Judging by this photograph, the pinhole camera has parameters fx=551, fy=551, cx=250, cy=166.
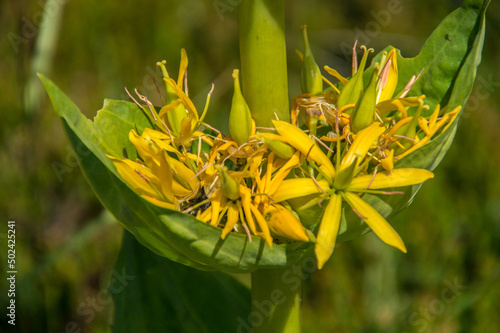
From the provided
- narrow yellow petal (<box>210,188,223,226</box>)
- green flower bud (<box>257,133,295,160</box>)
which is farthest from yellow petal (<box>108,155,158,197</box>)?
green flower bud (<box>257,133,295,160</box>)

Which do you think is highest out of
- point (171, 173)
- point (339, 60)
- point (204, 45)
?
point (204, 45)

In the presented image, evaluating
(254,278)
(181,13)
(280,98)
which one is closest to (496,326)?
(254,278)

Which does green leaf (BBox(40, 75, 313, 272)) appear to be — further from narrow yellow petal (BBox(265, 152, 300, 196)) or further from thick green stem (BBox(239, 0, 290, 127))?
thick green stem (BBox(239, 0, 290, 127))

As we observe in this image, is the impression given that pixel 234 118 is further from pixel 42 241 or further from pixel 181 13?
pixel 181 13

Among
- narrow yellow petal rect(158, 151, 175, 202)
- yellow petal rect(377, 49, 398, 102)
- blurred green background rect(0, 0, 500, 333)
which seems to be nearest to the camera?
narrow yellow petal rect(158, 151, 175, 202)

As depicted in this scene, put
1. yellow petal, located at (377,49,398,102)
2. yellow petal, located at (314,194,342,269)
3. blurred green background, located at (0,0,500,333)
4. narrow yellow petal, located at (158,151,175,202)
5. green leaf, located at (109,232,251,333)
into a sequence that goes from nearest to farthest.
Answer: yellow petal, located at (314,194,342,269)
narrow yellow petal, located at (158,151,175,202)
yellow petal, located at (377,49,398,102)
green leaf, located at (109,232,251,333)
blurred green background, located at (0,0,500,333)

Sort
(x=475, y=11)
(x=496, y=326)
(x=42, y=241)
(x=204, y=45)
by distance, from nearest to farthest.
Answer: (x=475, y=11), (x=496, y=326), (x=42, y=241), (x=204, y=45)

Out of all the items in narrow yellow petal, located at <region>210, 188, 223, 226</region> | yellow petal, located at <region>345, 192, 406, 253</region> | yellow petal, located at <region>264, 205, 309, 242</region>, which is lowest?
yellow petal, located at <region>345, 192, 406, 253</region>
